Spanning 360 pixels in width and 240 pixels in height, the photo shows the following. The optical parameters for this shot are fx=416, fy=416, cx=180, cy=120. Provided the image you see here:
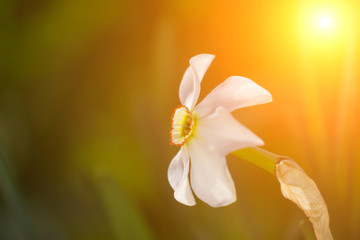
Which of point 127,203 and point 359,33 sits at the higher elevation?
point 359,33

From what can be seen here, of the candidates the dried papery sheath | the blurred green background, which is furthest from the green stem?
the blurred green background

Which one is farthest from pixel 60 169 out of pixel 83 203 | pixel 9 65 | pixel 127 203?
pixel 127 203

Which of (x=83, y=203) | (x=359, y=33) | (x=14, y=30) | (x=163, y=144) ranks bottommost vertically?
(x=83, y=203)

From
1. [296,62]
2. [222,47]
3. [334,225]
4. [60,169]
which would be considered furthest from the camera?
[60,169]

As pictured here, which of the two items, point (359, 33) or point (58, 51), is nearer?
point (359, 33)

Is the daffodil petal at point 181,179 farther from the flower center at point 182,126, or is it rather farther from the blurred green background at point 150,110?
the blurred green background at point 150,110

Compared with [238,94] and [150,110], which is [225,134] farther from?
[150,110]

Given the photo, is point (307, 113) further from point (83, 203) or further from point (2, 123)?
point (2, 123)

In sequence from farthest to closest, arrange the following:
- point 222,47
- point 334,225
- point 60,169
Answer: point 60,169 < point 222,47 < point 334,225

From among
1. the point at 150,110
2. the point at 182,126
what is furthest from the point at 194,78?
the point at 150,110
